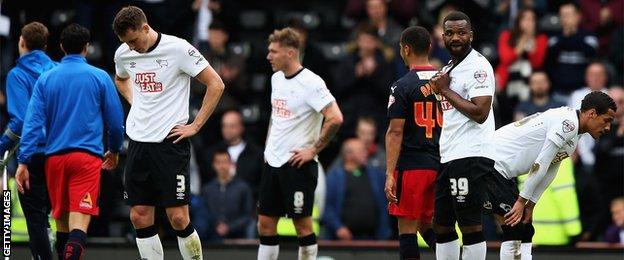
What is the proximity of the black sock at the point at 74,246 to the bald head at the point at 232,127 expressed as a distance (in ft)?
18.7

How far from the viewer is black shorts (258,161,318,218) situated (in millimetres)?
12648

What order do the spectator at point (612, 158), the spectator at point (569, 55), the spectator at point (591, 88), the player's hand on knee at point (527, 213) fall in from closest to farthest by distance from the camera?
the player's hand on knee at point (527, 213), the spectator at point (612, 158), the spectator at point (591, 88), the spectator at point (569, 55)

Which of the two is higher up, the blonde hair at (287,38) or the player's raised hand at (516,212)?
the blonde hair at (287,38)

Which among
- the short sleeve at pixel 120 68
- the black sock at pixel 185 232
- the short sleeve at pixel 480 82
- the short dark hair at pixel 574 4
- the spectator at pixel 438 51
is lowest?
the black sock at pixel 185 232

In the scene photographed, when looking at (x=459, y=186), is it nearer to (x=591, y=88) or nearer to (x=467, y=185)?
(x=467, y=185)

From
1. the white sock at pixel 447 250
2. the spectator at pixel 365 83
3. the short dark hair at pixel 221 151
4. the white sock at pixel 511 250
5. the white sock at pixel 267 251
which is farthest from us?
the spectator at pixel 365 83

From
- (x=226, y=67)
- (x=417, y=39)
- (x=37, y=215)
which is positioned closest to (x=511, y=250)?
(x=417, y=39)

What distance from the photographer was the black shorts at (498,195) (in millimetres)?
11195

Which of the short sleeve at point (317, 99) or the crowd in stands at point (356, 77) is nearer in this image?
the short sleeve at point (317, 99)

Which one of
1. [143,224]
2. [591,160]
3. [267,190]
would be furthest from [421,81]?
[591,160]

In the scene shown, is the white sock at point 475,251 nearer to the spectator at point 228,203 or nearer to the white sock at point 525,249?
the white sock at point 525,249

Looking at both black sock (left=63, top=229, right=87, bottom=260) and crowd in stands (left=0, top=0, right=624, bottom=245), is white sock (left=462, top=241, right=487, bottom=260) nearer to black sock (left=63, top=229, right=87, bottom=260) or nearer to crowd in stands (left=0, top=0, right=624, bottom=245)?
black sock (left=63, top=229, right=87, bottom=260)

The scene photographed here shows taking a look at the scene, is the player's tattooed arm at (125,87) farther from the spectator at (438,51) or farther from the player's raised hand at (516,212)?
the spectator at (438,51)

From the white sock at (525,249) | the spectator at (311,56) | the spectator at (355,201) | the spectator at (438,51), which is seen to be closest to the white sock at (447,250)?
the white sock at (525,249)
